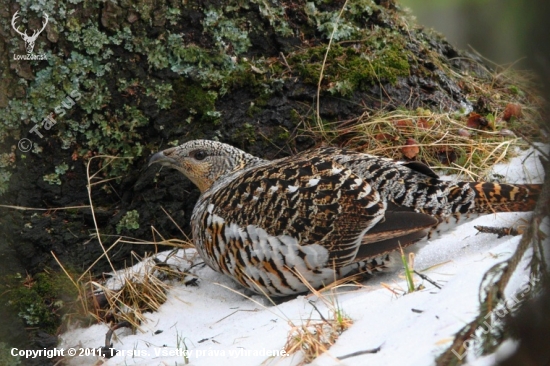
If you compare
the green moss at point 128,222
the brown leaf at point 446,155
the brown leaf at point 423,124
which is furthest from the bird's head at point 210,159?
the brown leaf at point 446,155

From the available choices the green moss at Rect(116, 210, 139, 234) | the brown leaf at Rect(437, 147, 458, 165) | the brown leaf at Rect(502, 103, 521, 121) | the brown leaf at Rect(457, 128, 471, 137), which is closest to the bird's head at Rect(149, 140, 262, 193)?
the green moss at Rect(116, 210, 139, 234)

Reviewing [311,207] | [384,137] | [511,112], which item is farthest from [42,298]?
[511,112]

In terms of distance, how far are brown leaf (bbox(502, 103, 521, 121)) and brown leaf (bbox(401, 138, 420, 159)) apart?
41.7 inches

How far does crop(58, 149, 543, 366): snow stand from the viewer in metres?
2.91

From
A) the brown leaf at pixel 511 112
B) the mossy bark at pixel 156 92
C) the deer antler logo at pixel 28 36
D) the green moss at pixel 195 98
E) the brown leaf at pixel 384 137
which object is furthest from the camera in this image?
the brown leaf at pixel 511 112

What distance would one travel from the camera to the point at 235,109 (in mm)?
5301

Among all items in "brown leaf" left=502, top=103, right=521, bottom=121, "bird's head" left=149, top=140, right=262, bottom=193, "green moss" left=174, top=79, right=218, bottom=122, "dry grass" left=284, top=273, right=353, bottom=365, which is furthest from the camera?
"brown leaf" left=502, top=103, right=521, bottom=121

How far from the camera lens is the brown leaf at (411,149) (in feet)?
17.1

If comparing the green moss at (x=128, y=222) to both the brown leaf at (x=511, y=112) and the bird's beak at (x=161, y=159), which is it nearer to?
the bird's beak at (x=161, y=159)

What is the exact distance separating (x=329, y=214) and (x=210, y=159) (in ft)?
4.50

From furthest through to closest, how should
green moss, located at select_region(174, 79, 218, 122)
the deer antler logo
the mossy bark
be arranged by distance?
green moss, located at select_region(174, 79, 218, 122) → the mossy bark → the deer antler logo

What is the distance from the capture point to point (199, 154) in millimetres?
5043

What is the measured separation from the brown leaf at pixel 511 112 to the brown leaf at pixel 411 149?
1059 millimetres

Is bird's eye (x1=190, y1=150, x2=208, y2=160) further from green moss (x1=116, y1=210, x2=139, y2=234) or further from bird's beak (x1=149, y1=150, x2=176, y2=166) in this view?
green moss (x1=116, y1=210, x2=139, y2=234)
